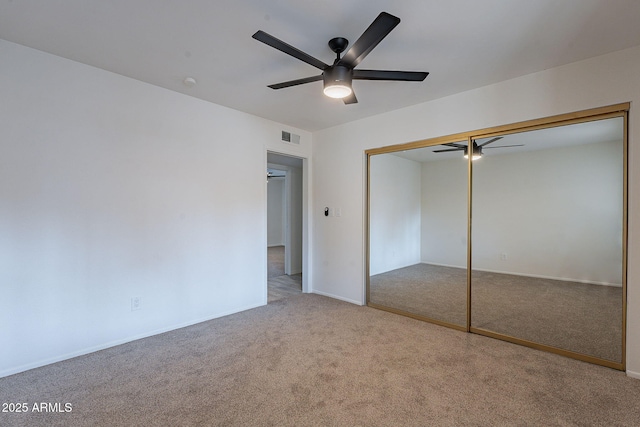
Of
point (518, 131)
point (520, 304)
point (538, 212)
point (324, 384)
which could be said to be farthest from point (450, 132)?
point (324, 384)

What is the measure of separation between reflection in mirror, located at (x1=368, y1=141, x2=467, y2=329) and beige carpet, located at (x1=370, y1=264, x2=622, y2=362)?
0.02m

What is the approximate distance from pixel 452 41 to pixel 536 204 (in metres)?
2.06

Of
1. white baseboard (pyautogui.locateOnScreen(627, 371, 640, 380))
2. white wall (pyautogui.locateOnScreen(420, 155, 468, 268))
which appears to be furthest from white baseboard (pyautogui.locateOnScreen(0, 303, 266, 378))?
white baseboard (pyautogui.locateOnScreen(627, 371, 640, 380))

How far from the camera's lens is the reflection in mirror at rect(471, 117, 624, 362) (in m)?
2.48

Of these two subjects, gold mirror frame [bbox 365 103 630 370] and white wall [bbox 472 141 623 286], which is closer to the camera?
gold mirror frame [bbox 365 103 630 370]

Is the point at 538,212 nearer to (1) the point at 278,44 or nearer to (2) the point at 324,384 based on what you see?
(2) the point at 324,384

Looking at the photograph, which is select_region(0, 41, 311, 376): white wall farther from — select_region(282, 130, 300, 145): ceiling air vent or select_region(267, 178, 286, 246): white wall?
select_region(267, 178, 286, 246): white wall

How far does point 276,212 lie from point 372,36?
9.22 meters

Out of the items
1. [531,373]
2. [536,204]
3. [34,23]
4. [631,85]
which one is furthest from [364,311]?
[34,23]

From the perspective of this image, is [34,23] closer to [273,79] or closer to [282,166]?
[273,79]

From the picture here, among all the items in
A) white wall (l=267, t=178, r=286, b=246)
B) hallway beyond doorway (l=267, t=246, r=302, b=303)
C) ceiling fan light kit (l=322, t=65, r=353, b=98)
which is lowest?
hallway beyond doorway (l=267, t=246, r=302, b=303)

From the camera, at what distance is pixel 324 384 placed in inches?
82.4

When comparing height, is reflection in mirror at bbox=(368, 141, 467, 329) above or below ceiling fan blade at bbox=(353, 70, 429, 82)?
below

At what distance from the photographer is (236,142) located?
12.0 ft
